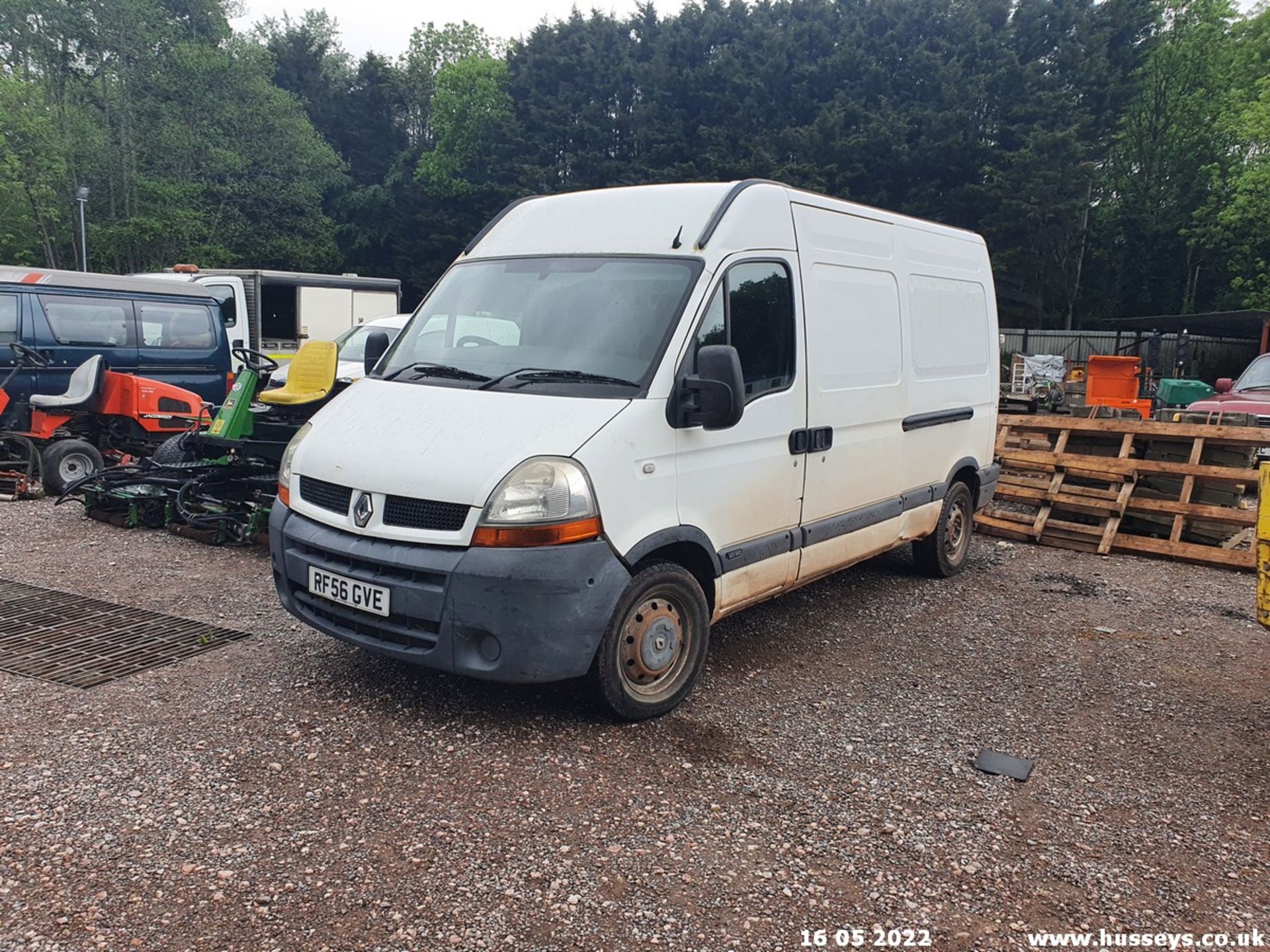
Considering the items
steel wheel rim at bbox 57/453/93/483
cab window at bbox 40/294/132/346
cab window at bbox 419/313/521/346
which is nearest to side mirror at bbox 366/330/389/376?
cab window at bbox 419/313/521/346

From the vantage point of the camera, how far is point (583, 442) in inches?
157

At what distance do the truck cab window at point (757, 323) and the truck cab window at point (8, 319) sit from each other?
886cm

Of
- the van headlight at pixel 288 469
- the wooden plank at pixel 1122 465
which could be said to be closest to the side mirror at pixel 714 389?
the van headlight at pixel 288 469

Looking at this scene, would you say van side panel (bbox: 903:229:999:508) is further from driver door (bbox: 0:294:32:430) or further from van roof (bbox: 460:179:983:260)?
driver door (bbox: 0:294:32:430)

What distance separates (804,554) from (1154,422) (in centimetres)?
529

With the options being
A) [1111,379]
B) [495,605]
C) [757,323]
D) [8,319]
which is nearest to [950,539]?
[757,323]

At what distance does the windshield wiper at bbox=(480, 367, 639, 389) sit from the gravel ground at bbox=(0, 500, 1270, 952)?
1.50 m

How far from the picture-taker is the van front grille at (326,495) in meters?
4.32

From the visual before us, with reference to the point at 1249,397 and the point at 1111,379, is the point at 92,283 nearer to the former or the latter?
the point at 1249,397

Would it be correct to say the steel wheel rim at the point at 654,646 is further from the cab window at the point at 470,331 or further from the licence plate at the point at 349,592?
the cab window at the point at 470,331

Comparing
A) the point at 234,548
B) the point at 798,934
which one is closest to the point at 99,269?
the point at 234,548

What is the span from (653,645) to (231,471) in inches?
203

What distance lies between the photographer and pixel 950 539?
7.30m

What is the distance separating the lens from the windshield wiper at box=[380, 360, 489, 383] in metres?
4.62
